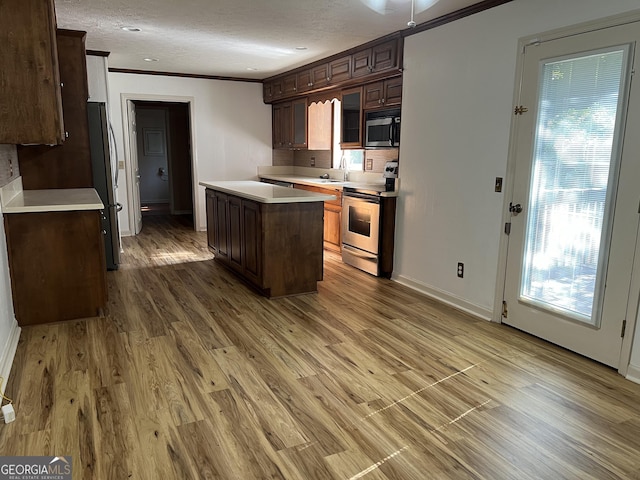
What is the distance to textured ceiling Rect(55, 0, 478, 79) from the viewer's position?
356 cm

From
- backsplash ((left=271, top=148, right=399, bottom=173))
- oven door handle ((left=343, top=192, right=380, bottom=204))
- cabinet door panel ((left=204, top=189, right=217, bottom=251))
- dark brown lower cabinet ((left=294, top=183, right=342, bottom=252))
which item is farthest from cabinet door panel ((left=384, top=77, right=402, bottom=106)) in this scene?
cabinet door panel ((left=204, top=189, right=217, bottom=251))

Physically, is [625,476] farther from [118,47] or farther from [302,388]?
[118,47]

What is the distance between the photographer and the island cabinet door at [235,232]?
14.6 feet

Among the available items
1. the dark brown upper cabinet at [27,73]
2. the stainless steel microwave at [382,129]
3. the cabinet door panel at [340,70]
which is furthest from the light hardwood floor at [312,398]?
the cabinet door panel at [340,70]

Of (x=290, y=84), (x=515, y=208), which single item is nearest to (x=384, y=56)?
(x=515, y=208)

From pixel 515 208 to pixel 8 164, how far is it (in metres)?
3.77

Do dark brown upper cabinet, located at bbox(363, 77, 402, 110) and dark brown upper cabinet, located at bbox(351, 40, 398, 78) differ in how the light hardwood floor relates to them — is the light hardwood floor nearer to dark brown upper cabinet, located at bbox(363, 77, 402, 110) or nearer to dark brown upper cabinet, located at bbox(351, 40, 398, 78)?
dark brown upper cabinet, located at bbox(363, 77, 402, 110)

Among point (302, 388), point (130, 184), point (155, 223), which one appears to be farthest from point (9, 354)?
point (155, 223)

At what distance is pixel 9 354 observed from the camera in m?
2.79

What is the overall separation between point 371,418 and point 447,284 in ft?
6.58

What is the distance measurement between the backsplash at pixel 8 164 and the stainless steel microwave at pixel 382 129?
10.6 feet

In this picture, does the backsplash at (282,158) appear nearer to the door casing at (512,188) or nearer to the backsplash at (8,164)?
the backsplash at (8,164)

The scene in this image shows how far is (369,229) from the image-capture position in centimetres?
478

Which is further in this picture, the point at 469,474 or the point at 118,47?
the point at 118,47
